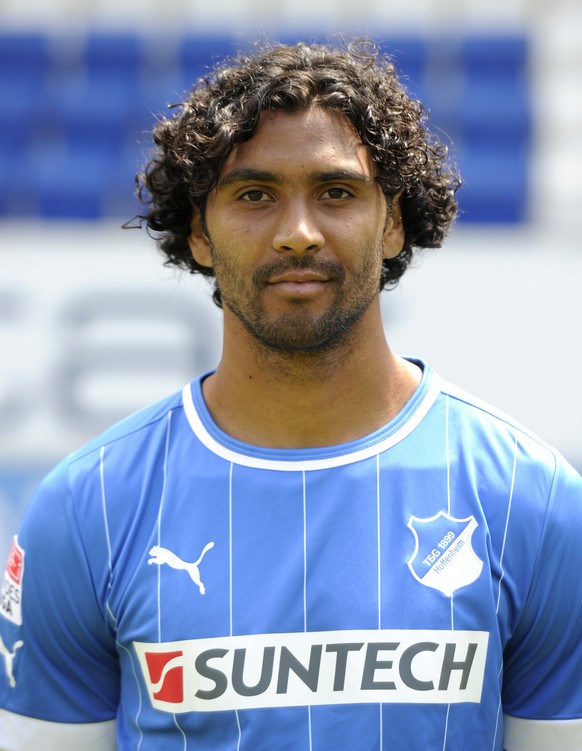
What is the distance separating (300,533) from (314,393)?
0.85 feet

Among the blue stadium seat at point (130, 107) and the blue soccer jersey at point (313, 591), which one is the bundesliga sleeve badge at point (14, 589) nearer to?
the blue soccer jersey at point (313, 591)

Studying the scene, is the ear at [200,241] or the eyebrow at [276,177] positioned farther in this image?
the ear at [200,241]

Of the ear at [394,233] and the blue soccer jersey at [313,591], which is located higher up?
the ear at [394,233]

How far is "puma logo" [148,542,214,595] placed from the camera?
1918 mm

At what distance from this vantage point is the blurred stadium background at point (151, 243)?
572 cm

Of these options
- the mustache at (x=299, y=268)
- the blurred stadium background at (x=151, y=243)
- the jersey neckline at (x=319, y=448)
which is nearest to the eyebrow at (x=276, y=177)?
the mustache at (x=299, y=268)

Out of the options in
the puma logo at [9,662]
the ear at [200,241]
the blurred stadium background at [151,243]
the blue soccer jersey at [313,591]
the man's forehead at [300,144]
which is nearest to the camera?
the blue soccer jersey at [313,591]

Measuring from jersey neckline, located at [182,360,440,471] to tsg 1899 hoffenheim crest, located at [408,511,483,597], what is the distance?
5.9 inches

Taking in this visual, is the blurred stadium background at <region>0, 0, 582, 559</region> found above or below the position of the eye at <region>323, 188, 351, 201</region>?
above

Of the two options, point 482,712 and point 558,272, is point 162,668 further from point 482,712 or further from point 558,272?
point 558,272

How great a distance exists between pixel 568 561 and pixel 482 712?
0.28 meters

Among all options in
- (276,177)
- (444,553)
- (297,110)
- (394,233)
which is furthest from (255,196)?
(444,553)

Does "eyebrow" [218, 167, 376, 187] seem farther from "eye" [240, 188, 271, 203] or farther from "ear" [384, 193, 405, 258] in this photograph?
Answer: "ear" [384, 193, 405, 258]

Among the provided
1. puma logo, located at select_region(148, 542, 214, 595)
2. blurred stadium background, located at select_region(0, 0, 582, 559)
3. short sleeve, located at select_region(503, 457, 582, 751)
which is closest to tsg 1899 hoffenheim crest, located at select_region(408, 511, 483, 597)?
short sleeve, located at select_region(503, 457, 582, 751)
